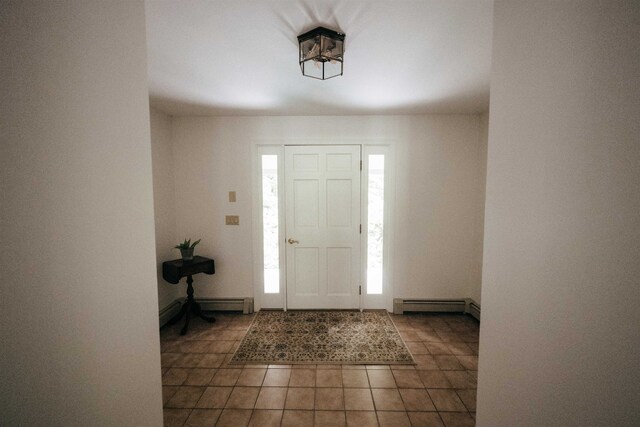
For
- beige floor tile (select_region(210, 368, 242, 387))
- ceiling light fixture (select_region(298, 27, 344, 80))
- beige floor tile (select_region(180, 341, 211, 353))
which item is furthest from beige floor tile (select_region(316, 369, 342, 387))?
ceiling light fixture (select_region(298, 27, 344, 80))

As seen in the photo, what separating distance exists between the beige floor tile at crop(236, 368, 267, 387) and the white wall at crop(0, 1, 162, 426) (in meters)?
1.61

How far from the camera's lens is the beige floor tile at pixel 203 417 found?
1.76m

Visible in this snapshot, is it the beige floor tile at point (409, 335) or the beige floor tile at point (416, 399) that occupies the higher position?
the beige floor tile at point (409, 335)

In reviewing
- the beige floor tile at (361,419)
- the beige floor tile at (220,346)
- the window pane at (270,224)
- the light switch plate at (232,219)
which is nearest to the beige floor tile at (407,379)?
the beige floor tile at (361,419)

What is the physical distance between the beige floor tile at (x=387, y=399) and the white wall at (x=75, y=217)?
1.72 meters

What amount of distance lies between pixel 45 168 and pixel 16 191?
64mm

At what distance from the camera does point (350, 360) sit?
241 centimetres

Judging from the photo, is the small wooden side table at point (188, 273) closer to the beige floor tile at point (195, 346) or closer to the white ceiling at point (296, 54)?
the beige floor tile at point (195, 346)

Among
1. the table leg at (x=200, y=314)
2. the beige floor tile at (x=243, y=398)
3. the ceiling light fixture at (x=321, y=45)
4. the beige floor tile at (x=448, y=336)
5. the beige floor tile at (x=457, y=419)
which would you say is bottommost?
the beige floor tile at (x=457, y=419)

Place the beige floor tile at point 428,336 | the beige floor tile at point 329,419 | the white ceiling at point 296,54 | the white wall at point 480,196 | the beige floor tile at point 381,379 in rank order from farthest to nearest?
the white wall at point 480,196 < the beige floor tile at point 428,336 < the beige floor tile at point 381,379 < the beige floor tile at point 329,419 < the white ceiling at point 296,54

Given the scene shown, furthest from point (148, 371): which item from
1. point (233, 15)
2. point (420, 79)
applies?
point (420, 79)

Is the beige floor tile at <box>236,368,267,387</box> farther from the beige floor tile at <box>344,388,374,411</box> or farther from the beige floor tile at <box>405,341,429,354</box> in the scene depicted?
the beige floor tile at <box>405,341,429,354</box>

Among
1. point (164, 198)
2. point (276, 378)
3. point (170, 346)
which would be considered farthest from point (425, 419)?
point (164, 198)

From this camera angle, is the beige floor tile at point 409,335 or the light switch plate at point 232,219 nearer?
the beige floor tile at point 409,335
